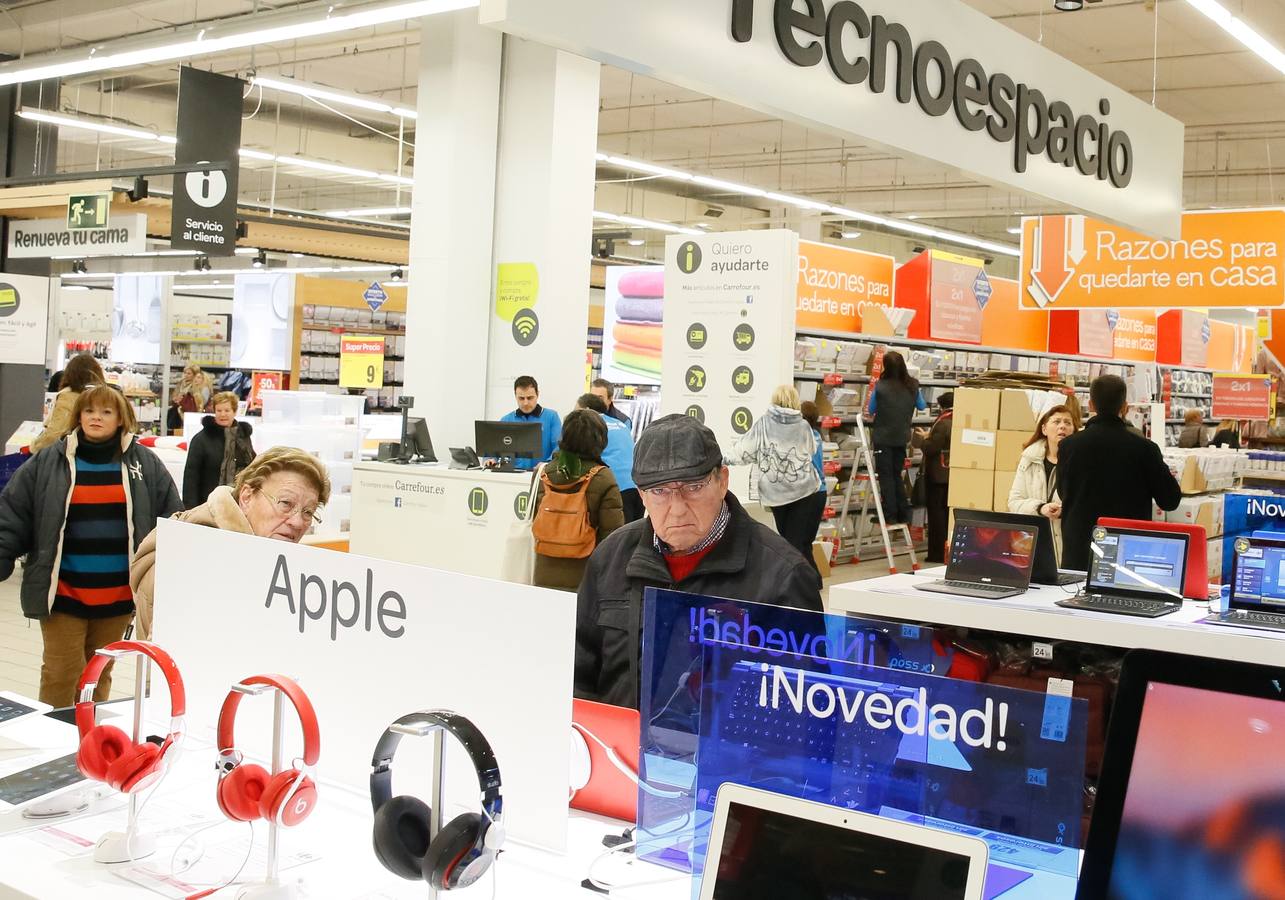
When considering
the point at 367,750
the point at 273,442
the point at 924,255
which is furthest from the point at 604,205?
the point at 367,750

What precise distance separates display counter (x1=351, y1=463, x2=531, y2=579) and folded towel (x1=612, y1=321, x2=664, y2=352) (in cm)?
546

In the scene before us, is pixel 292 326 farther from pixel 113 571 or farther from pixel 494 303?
pixel 113 571

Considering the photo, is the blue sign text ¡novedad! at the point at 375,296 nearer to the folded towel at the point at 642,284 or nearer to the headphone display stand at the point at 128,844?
Answer: the folded towel at the point at 642,284

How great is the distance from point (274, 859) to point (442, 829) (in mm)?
365

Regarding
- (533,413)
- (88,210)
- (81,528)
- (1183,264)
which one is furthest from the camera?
(88,210)

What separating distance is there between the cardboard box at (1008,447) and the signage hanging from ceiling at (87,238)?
8.06 meters

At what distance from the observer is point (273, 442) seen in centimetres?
962

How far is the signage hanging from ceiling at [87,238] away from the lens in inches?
454

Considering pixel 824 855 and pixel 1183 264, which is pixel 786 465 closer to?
pixel 1183 264

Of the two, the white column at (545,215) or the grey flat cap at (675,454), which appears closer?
the grey flat cap at (675,454)

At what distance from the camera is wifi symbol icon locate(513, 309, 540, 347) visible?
8.68m

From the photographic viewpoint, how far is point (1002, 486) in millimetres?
9852

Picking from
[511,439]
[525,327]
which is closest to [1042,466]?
[511,439]

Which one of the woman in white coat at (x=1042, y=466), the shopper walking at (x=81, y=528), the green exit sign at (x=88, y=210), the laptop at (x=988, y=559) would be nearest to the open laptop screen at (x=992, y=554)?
the laptop at (x=988, y=559)
